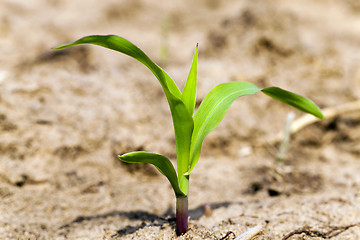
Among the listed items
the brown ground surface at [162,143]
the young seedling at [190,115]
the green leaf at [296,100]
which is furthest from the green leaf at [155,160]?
the green leaf at [296,100]

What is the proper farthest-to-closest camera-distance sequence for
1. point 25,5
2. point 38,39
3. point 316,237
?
point 25,5 → point 38,39 → point 316,237

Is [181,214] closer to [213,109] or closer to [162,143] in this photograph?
[213,109]

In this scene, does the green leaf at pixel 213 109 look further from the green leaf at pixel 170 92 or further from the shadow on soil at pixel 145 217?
the shadow on soil at pixel 145 217

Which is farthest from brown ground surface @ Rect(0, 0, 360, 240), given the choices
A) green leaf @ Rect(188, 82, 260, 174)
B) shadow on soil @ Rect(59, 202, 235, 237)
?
green leaf @ Rect(188, 82, 260, 174)

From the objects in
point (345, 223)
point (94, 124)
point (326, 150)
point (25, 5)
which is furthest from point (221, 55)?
point (25, 5)

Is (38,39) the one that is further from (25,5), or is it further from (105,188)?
(105,188)

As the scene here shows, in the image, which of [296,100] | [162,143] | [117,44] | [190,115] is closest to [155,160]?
[190,115]

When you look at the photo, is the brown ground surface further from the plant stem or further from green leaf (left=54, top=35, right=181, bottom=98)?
green leaf (left=54, top=35, right=181, bottom=98)

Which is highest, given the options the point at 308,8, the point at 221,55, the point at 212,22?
the point at 308,8
